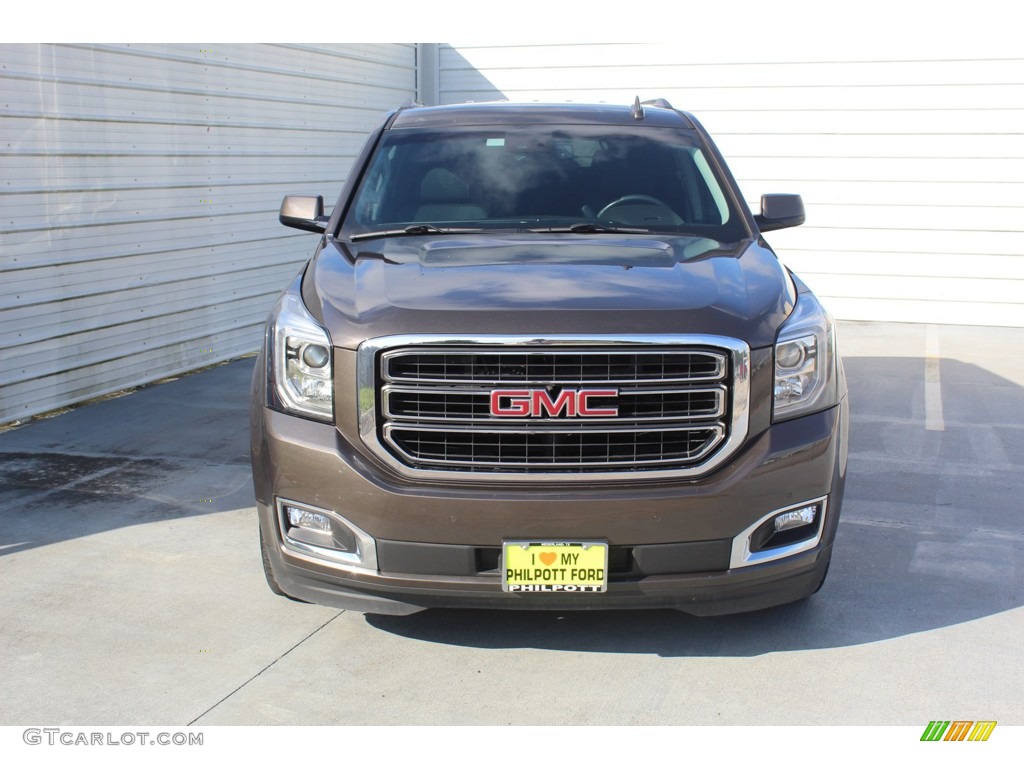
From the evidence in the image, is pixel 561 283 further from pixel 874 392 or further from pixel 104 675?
pixel 874 392

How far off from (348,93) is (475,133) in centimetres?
723

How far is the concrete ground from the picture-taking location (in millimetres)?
3627

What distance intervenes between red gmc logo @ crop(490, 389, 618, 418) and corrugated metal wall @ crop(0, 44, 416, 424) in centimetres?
496

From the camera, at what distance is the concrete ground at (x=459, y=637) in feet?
11.9

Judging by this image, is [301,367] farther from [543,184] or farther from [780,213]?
[780,213]

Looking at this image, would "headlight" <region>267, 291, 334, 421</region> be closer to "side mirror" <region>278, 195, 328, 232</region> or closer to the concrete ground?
the concrete ground

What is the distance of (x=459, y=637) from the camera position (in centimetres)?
417

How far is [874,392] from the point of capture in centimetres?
866

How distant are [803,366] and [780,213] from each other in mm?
1830

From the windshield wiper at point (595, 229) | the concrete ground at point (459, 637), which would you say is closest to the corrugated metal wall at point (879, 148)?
the concrete ground at point (459, 637)

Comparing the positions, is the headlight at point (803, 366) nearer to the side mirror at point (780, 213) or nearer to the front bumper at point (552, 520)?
the front bumper at point (552, 520)

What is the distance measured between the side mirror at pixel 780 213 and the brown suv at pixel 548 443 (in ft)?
5.13
